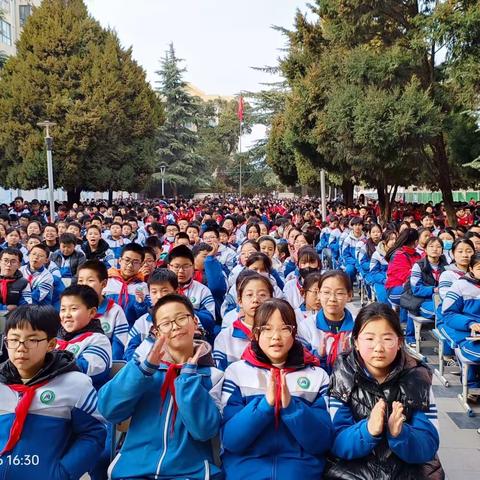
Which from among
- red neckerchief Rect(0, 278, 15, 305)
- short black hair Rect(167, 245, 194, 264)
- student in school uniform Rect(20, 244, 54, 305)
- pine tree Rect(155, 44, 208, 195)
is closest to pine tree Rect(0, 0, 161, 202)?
pine tree Rect(155, 44, 208, 195)

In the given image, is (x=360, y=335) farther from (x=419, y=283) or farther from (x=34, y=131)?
(x=34, y=131)

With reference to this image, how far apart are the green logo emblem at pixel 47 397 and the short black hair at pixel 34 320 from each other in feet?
0.88

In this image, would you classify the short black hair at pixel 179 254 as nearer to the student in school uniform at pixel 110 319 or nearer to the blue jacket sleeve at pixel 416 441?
the student in school uniform at pixel 110 319

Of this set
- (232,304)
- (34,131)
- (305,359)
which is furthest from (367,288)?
(34,131)

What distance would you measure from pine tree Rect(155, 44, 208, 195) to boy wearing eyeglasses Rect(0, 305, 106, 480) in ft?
138

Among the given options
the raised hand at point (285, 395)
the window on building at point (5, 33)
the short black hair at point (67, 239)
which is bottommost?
the raised hand at point (285, 395)

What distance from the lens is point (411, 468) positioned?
2400 millimetres

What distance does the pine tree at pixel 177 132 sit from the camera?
44438mm

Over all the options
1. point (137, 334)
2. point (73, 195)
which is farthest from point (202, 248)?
point (73, 195)

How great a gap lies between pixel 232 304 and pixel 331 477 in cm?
256

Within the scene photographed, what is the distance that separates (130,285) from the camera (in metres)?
5.02

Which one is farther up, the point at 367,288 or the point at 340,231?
the point at 340,231

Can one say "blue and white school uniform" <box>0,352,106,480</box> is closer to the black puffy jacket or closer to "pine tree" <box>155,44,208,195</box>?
the black puffy jacket

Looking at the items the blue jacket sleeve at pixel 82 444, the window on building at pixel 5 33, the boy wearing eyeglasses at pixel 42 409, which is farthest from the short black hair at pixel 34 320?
the window on building at pixel 5 33
